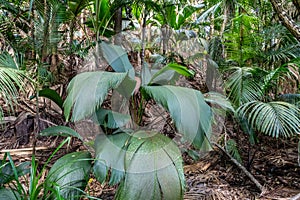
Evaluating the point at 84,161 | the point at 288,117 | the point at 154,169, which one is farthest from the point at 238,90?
the point at 84,161

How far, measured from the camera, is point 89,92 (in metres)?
1.36

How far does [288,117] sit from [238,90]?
Answer: 423mm

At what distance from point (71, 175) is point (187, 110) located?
0.66 meters

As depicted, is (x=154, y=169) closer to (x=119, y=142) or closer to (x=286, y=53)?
(x=119, y=142)

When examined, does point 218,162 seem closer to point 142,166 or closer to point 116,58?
point 142,166

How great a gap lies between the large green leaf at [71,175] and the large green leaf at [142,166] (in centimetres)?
9

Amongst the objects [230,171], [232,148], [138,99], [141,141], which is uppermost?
[138,99]

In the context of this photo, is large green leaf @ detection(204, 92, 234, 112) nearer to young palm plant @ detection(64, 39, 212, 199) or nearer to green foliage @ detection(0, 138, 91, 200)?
young palm plant @ detection(64, 39, 212, 199)

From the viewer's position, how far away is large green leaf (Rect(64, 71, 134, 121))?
1323mm

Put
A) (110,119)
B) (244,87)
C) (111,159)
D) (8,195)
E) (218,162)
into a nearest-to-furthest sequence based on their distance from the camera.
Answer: (8,195) < (111,159) < (110,119) < (244,87) < (218,162)

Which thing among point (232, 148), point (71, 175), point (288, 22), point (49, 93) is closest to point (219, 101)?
point (232, 148)

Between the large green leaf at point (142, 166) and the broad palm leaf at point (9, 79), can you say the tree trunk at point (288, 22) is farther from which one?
the broad palm leaf at point (9, 79)

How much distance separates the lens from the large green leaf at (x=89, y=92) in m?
1.32

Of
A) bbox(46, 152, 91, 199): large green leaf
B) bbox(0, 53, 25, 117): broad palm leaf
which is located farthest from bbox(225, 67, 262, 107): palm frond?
bbox(0, 53, 25, 117): broad palm leaf
